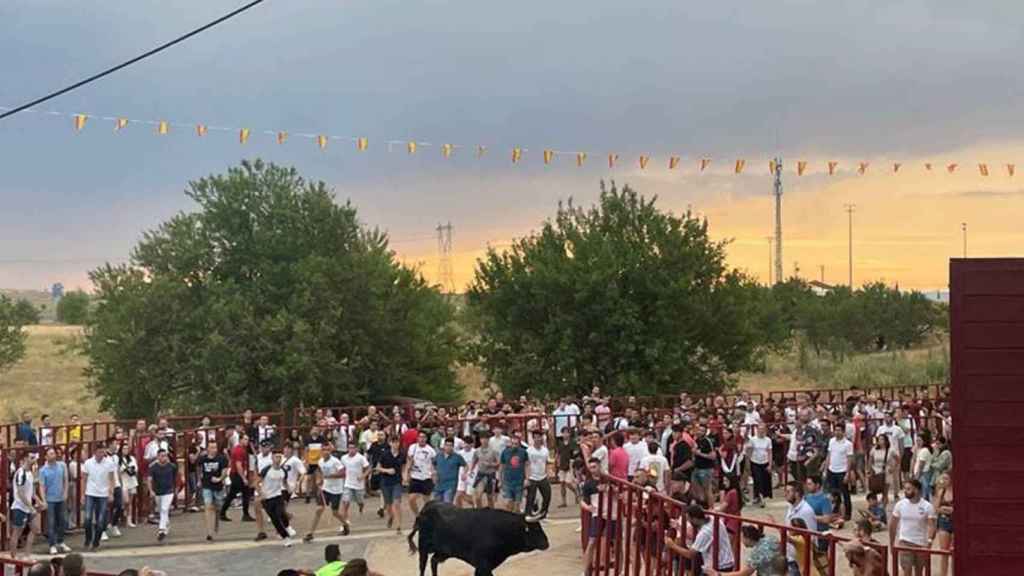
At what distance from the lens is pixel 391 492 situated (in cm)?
2023

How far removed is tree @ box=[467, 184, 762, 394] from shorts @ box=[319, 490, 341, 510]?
69.9 feet

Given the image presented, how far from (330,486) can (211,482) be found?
6.37ft

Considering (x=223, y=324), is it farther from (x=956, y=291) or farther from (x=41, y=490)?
(x=956, y=291)

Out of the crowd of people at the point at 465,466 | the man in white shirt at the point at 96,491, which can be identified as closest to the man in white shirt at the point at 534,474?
the crowd of people at the point at 465,466

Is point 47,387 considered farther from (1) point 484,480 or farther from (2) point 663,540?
(2) point 663,540

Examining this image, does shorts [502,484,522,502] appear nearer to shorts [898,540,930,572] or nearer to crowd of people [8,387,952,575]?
crowd of people [8,387,952,575]

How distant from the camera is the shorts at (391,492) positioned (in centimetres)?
2011

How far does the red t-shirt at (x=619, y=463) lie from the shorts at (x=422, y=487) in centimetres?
341

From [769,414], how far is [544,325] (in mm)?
17680

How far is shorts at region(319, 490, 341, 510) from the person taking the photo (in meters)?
19.6

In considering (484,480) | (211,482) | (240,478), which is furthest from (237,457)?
(484,480)

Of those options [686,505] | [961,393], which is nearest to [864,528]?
[686,505]

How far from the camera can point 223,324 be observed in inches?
1617

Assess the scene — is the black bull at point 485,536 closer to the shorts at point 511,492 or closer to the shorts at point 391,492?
the shorts at point 511,492
